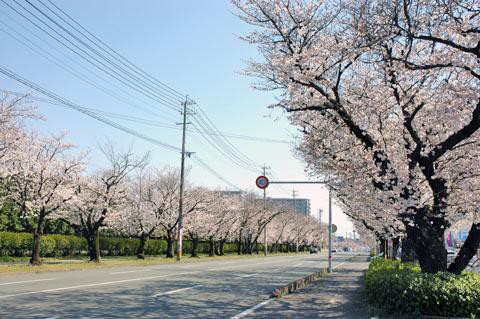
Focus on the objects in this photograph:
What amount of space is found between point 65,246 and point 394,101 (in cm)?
3724

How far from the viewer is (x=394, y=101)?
38.2 ft

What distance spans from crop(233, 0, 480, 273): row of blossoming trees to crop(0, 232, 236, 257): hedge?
107ft

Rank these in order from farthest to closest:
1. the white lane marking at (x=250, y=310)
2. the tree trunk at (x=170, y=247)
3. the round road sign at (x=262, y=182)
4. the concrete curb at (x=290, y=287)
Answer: the tree trunk at (x=170, y=247) → the round road sign at (x=262, y=182) → the concrete curb at (x=290, y=287) → the white lane marking at (x=250, y=310)

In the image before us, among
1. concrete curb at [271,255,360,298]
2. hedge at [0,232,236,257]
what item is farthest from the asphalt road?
hedge at [0,232,236,257]

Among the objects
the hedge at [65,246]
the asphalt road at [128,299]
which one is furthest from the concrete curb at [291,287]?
the hedge at [65,246]

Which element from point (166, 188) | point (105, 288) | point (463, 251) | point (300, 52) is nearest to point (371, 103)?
point (300, 52)

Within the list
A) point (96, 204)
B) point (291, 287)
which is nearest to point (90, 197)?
point (96, 204)

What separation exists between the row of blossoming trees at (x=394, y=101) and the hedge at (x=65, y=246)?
3265 cm

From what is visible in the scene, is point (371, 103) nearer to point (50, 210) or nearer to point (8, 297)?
point (8, 297)

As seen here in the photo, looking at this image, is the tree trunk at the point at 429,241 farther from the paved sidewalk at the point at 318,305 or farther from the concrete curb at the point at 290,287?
the concrete curb at the point at 290,287

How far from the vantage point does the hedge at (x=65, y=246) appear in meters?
36.8

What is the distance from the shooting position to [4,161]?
23.8m

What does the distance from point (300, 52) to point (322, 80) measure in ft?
2.67

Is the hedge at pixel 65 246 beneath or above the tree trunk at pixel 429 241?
beneath
